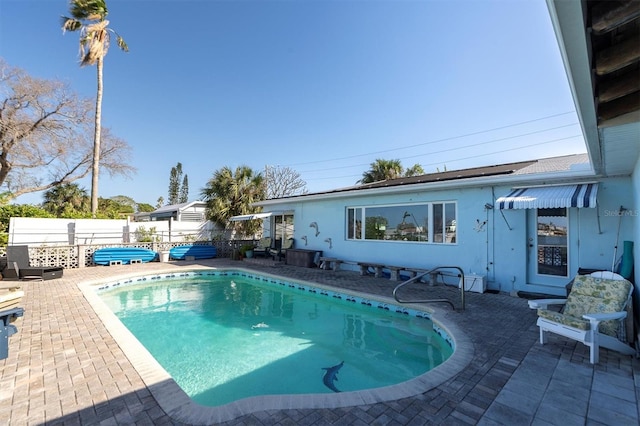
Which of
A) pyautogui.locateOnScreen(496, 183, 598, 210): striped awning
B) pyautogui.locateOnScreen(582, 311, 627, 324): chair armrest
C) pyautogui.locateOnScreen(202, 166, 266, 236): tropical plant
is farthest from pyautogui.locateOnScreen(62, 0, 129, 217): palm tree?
pyautogui.locateOnScreen(582, 311, 627, 324): chair armrest

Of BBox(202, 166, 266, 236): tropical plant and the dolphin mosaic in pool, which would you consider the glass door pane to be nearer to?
the dolphin mosaic in pool

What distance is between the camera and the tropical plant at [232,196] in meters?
22.7

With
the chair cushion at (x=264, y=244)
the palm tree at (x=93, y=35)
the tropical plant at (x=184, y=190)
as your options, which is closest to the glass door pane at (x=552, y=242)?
the chair cushion at (x=264, y=244)

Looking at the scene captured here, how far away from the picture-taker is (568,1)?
2047 mm

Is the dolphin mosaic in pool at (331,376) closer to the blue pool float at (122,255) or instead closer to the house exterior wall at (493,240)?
the house exterior wall at (493,240)

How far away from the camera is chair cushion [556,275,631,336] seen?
5.18m

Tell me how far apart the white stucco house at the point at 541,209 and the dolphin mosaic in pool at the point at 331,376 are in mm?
5570

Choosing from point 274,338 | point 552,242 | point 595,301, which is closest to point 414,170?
point 552,242

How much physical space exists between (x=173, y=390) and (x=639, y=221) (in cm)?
897

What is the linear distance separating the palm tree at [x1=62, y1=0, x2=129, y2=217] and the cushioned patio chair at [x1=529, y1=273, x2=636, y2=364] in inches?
1056

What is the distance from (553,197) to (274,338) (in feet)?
27.6

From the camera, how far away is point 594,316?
475cm

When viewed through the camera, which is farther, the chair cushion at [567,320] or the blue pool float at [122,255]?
the blue pool float at [122,255]

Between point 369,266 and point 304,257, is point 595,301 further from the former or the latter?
point 304,257
